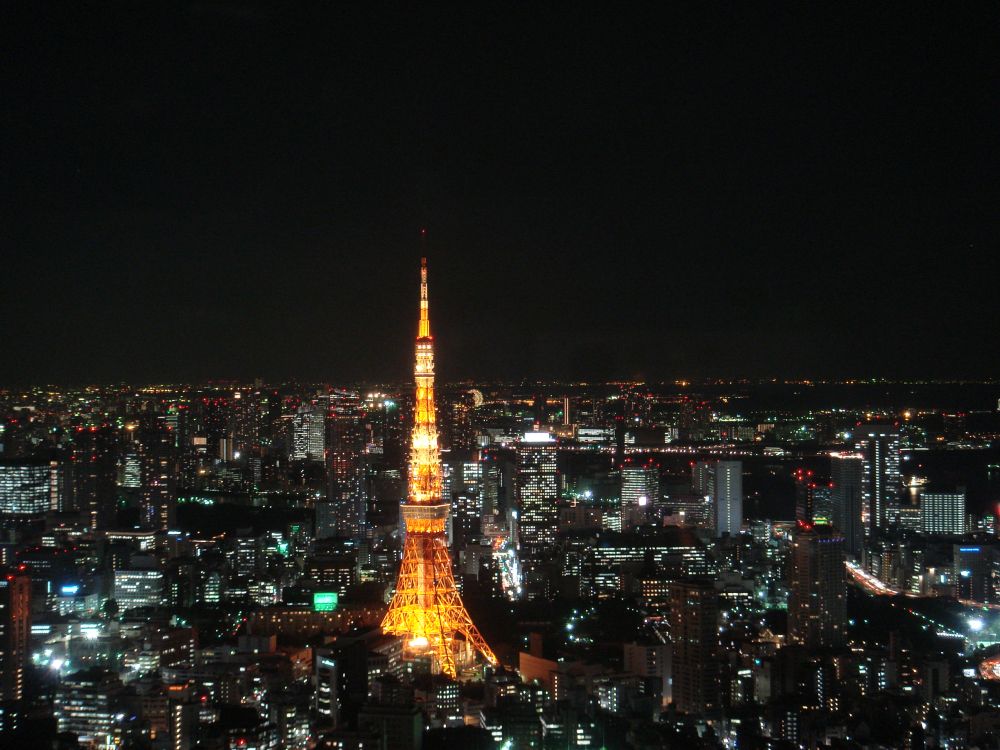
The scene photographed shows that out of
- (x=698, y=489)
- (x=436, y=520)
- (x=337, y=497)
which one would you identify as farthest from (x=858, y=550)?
(x=337, y=497)

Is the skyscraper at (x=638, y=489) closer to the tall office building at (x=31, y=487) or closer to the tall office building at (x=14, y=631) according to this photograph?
the tall office building at (x=31, y=487)

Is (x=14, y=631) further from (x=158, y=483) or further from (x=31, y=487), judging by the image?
(x=158, y=483)

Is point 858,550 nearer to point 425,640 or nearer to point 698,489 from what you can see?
point 698,489

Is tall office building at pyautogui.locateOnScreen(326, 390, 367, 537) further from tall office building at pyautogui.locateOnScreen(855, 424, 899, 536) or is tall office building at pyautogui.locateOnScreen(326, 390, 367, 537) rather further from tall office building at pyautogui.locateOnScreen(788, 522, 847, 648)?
tall office building at pyautogui.locateOnScreen(855, 424, 899, 536)

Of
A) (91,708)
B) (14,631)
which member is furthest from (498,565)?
(91,708)

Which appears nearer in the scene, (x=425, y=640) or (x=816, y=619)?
(x=425, y=640)

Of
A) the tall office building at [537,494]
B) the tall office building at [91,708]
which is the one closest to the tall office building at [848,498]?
the tall office building at [537,494]
